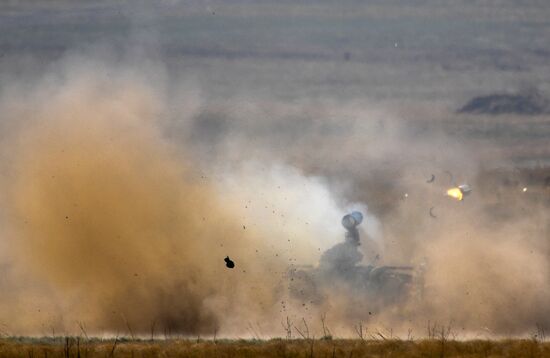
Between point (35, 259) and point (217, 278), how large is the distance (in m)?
14.1

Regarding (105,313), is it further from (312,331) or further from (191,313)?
(312,331)

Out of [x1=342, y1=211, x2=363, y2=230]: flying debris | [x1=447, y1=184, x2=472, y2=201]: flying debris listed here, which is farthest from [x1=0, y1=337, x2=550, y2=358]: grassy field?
[x1=447, y1=184, x2=472, y2=201]: flying debris

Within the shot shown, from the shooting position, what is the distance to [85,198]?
95.5 metres

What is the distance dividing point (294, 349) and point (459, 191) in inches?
1861

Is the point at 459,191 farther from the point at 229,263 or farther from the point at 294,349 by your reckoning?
the point at 294,349

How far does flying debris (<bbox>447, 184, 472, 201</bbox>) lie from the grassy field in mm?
42098

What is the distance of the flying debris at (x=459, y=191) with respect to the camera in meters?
102

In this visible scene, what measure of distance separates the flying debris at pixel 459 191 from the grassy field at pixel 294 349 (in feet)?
138

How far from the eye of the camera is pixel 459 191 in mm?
103000

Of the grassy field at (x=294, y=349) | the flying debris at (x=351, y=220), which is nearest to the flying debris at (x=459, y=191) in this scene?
the flying debris at (x=351, y=220)

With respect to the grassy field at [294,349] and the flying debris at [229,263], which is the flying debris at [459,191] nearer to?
the flying debris at [229,263]

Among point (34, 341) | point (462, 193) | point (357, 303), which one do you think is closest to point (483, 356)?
point (34, 341)

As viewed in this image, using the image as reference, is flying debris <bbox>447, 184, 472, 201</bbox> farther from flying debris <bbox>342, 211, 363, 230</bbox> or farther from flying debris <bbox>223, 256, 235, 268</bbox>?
flying debris <bbox>223, 256, 235, 268</bbox>

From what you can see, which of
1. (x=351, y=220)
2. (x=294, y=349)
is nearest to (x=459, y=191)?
(x=351, y=220)
